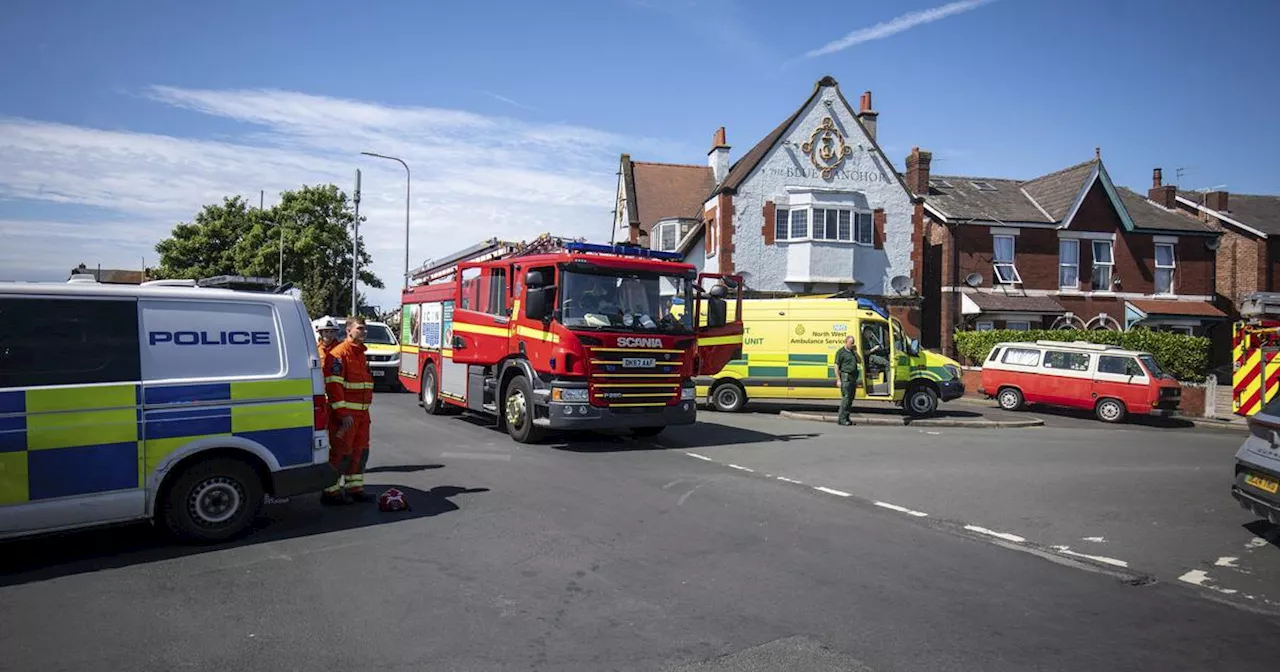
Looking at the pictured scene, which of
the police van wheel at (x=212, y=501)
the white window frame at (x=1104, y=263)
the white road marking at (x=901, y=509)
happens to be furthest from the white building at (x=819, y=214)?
the police van wheel at (x=212, y=501)

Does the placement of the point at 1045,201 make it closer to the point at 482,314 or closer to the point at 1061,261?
the point at 1061,261

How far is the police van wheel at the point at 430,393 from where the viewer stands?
15578 mm

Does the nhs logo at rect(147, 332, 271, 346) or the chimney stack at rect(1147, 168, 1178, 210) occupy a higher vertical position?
the chimney stack at rect(1147, 168, 1178, 210)

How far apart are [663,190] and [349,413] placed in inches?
1317

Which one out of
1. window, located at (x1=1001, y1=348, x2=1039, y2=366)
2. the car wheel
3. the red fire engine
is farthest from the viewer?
the car wheel

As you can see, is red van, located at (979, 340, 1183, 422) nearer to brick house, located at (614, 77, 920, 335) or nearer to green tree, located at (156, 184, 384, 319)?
brick house, located at (614, 77, 920, 335)

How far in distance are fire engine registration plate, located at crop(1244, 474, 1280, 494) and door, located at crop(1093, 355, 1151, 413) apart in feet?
45.6

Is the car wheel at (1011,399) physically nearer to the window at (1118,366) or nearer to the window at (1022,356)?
the window at (1022,356)

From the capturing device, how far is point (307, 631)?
465 centimetres

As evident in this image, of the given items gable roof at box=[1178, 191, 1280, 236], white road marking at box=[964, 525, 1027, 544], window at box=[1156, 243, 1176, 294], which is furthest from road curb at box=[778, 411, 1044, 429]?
gable roof at box=[1178, 191, 1280, 236]

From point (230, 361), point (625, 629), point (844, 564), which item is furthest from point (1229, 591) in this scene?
point (230, 361)

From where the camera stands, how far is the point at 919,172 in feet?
108

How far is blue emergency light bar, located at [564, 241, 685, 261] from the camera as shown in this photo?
11852 millimetres

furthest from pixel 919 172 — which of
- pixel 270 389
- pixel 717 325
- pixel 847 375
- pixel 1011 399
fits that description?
pixel 270 389
